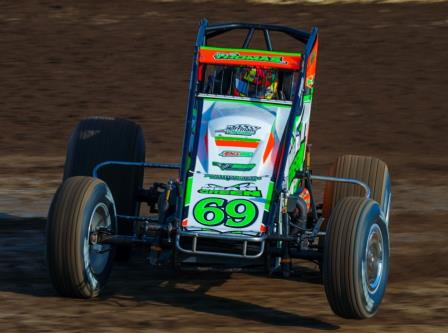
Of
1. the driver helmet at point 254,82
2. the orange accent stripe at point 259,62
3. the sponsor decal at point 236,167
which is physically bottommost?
the sponsor decal at point 236,167

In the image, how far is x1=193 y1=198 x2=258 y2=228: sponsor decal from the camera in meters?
8.05

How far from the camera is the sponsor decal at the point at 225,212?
26.4ft

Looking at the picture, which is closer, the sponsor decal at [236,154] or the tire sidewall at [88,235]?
the tire sidewall at [88,235]

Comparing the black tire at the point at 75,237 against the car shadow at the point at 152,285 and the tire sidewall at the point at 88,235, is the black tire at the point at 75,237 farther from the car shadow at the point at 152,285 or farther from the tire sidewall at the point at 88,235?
the car shadow at the point at 152,285

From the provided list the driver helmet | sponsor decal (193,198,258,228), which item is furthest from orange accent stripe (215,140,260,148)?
the driver helmet

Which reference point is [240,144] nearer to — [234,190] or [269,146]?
[269,146]

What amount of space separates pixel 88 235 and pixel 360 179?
2383 mm

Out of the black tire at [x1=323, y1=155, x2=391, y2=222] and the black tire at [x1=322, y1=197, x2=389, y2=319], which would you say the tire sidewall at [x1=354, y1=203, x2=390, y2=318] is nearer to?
the black tire at [x1=322, y1=197, x2=389, y2=319]

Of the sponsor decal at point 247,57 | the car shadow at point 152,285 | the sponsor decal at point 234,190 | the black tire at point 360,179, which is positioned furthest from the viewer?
the black tire at point 360,179

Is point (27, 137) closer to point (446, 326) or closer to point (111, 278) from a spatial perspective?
point (111, 278)

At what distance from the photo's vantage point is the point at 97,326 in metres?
7.59

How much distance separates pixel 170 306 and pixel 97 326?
75 cm

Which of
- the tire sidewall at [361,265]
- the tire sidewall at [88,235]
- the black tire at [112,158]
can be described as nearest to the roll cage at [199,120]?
the tire sidewall at [88,235]

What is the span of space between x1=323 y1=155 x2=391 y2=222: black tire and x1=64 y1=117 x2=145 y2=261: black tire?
5.15 feet
